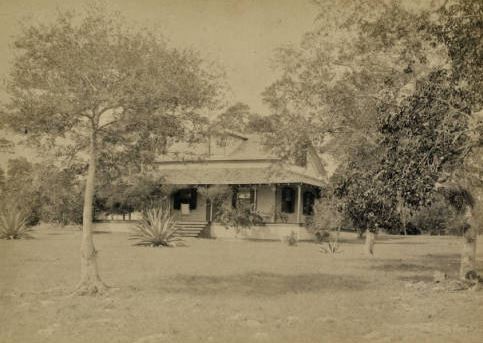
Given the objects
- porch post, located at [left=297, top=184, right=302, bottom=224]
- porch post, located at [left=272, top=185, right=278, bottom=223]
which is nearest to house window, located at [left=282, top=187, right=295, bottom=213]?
porch post, located at [left=272, top=185, right=278, bottom=223]

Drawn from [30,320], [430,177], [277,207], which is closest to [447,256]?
[277,207]

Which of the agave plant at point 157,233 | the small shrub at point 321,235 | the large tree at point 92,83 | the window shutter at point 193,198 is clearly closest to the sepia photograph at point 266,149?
the large tree at point 92,83

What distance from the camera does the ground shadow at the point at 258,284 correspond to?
12555mm

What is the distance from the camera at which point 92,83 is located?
11555mm

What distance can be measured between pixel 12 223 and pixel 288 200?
50.0 feet

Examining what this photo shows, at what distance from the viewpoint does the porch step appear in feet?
103

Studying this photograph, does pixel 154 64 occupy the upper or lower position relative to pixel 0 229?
upper

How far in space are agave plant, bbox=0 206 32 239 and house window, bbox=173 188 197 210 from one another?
10711mm

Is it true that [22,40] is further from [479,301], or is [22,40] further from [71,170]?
[479,301]

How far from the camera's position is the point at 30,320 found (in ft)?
29.8

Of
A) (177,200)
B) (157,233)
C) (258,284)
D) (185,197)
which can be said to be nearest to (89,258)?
(258,284)

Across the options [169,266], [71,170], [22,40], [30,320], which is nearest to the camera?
[30,320]

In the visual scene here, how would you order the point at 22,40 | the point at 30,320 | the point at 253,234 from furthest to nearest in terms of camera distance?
the point at 253,234, the point at 22,40, the point at 30,320

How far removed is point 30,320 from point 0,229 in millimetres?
18101
